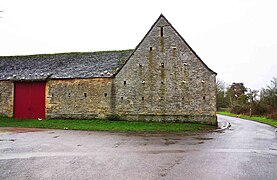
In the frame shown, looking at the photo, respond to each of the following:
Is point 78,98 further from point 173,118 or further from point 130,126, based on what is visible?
point 173,118

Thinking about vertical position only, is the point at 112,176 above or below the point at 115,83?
below

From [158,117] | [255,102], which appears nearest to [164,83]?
[158,117]

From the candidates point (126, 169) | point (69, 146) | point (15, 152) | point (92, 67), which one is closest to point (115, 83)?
point (92, 67)

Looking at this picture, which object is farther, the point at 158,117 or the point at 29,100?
the point at 29,100

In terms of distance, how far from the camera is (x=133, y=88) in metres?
25.0

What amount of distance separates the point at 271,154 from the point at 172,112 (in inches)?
515

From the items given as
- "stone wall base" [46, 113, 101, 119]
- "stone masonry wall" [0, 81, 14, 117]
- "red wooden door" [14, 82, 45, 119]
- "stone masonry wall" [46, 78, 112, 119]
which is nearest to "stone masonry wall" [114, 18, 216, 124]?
"stone masonry wall" [46, 78, 112, 119]

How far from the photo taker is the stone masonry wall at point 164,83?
78.3 feet

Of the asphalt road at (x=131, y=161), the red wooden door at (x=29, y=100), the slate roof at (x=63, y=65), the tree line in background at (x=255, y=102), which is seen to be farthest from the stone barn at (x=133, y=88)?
the tree line in background at (x=255, y=102)

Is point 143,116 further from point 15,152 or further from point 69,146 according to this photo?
point 15,152

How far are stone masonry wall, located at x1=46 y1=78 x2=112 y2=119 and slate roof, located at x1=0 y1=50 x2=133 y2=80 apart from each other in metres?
0.69

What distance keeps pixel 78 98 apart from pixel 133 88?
5480 mm

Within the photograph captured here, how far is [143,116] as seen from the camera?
2436cm

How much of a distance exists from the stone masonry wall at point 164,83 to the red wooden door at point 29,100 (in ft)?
26.3
